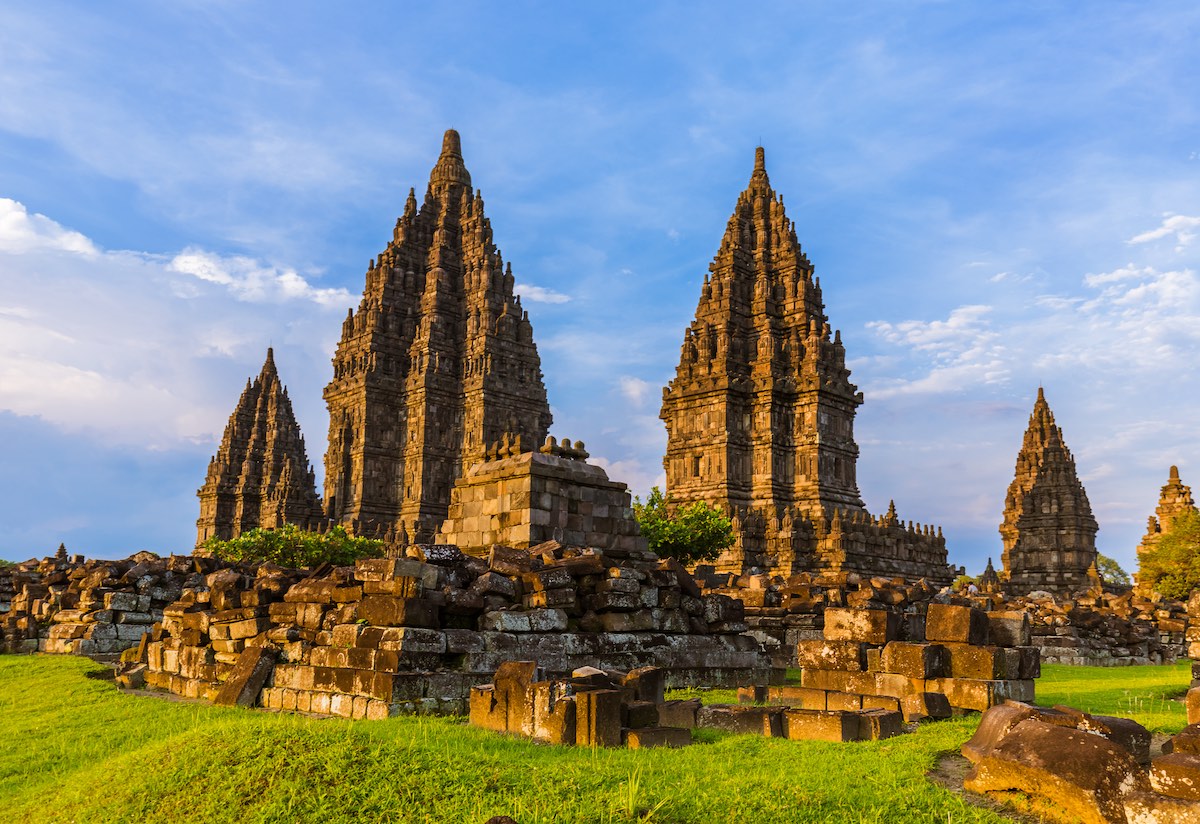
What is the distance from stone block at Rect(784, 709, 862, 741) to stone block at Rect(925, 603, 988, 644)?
257 cm

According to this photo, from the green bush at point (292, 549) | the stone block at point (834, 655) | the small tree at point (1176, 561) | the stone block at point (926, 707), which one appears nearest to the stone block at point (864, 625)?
the stone block at point (834, 655)

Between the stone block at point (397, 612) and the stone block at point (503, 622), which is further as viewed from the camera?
the stone block at point (503, 622)

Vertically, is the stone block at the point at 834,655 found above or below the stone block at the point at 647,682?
above

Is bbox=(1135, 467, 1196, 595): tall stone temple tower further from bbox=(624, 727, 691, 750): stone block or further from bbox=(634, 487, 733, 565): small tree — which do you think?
bbox=(624, 727, 691, 750): stone block

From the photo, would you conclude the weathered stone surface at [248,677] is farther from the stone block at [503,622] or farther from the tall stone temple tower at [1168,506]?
Result: the tall stone temple tower at [1168,506]

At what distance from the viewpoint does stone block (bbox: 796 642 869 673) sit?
10891 millimetres

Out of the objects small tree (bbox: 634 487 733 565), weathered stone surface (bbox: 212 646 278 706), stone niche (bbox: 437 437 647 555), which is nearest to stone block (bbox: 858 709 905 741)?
weathered stone surface (bbox: 212 646 278 706)

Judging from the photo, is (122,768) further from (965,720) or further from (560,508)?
(560,508)

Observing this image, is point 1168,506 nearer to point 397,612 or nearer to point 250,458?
point 397,612

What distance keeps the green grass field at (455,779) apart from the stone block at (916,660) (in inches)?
50.8

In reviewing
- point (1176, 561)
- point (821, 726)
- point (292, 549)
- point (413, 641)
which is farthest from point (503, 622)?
point (1176, 561)

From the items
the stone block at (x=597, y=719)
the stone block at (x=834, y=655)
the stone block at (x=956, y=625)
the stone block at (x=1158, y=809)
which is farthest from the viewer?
the stone block at (x=834, y=655)

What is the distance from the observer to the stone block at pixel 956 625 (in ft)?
34.3

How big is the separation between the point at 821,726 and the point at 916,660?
2.44 metres
